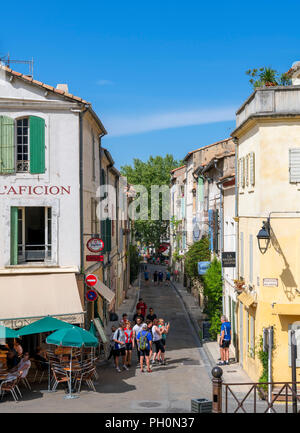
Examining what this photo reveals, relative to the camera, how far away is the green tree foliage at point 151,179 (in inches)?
3305

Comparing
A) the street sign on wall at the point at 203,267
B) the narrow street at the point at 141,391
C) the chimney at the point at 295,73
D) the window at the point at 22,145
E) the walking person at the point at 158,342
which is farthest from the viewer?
the street sign on wall at the point at 203,267

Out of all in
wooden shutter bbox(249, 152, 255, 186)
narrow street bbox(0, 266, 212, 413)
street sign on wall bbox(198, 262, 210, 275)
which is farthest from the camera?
street sign on wall bbox(198, 262, 210, 275)

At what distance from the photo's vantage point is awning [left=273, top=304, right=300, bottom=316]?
17.4 metres

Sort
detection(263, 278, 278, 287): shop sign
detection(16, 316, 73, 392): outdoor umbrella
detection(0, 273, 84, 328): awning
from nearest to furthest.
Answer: detection(263, 278, 278, 287): shop sign → detection(16, 316, 73, 392): outdoor umbrella → detection(0, 273, 84, 328): awning

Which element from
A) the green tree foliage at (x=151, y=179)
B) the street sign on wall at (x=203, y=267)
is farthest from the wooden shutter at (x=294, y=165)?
the green tree foliage at (x=151, y=179)

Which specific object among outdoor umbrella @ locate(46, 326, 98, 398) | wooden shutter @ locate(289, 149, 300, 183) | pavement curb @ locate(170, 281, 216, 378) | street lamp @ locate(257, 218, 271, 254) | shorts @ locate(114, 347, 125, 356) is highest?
wooden shutter @ locate(289, 149, 300, 183)

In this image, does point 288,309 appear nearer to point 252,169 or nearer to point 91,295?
point 252,169

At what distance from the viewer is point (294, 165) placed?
17938mm

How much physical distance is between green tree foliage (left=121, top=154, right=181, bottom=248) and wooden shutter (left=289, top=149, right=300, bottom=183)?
61820mm

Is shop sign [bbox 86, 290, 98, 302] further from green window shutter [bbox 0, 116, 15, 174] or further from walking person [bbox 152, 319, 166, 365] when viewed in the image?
green window shutter [bbox 0, 116, 15, 174]

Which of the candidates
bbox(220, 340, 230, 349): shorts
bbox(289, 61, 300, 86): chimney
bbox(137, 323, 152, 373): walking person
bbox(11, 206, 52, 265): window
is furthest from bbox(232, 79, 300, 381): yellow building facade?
bbox(11, 206, 52, 265): window

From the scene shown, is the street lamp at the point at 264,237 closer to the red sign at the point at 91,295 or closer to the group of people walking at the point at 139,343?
the group of people walking at the point at 139,343

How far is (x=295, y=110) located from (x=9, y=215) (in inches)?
368

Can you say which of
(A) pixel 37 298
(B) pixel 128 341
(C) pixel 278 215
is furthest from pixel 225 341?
(A) pixel 37 298
